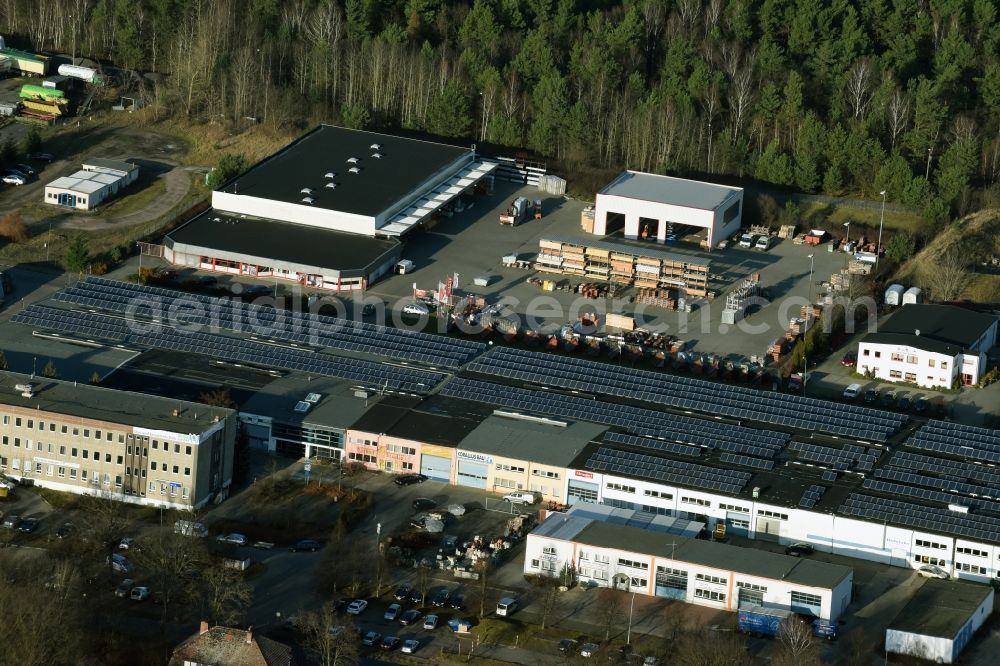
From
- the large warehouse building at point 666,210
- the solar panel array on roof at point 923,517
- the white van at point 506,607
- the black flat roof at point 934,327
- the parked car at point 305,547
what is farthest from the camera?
the large warehouse building at point 666,210

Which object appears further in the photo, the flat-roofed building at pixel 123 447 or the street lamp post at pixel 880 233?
the street lamp post at pixel 880 233

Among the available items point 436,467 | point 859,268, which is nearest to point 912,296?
point 859,268

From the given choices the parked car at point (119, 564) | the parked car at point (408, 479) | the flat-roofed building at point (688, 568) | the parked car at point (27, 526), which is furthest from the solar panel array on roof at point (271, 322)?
the parked car at point (119, 564)

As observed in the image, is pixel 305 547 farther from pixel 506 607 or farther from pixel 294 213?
pixel 294 213

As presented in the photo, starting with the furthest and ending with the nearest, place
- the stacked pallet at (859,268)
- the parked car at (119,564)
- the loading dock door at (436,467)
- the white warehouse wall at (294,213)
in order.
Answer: the white warehouse wall at (294,213) < the stacked pallet at (859,268) < the loading dock door at (436,467) < the parked car at (119,564)

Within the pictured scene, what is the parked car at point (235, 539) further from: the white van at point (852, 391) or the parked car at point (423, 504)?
the white van at point (852, 391)

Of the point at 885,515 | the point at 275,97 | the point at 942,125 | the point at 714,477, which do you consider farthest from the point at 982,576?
the point at 275,97

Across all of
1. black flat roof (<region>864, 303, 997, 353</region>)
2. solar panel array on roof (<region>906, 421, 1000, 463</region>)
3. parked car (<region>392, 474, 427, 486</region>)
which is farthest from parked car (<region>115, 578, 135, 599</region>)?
black flat roof (<region>864, 303, 997, 353</region>)

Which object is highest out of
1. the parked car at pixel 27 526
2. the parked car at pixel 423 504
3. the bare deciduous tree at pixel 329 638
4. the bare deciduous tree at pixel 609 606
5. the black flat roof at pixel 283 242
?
the bare deciduous tree at pixel 329 638
